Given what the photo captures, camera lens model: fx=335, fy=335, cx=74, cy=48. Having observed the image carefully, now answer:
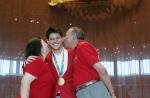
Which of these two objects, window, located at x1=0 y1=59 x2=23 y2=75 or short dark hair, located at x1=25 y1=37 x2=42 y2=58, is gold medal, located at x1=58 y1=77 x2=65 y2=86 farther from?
window, located at x1=0 y1=59 x2=23 y2=75

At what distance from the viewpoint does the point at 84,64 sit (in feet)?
13.2

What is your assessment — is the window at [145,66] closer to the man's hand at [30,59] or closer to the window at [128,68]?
the window at [128,68]

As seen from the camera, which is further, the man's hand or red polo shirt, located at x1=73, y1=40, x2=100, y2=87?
red polo shirt, located at x1=73, y1=40, x2=100, y2=87

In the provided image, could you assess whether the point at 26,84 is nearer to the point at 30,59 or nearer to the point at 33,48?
the point at 30,59

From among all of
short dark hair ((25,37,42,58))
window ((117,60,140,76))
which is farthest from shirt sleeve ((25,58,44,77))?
window ((117,60,140,76))

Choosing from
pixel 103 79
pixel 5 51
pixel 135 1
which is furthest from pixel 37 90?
pixel 135 1

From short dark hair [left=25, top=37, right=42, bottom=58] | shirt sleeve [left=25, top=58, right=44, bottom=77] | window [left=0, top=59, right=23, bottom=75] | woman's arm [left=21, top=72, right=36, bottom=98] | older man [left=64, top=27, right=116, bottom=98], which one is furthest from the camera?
window [left=0, top=59, right=23, bottom=75]

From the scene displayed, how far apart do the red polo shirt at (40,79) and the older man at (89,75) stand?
0.38 meters

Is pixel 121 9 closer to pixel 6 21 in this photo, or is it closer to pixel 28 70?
pixel 6 21

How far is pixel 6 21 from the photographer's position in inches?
333

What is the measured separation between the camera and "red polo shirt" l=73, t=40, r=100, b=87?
3971 mm

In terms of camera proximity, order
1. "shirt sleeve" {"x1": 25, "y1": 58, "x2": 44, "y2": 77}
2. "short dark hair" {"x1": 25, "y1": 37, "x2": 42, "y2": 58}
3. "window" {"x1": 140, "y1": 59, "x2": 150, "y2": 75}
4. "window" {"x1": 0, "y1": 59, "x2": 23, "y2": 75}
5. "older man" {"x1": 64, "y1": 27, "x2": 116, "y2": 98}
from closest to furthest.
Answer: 1. "shirt sleeve" {"x1": 25, "y1": 58, "x2": 44, "y2": 77}
2. "short dark hair" {"x1": 25, "y1": 37, "x2": 42, "y2": 58}
3. "older man" {"x1": 64, "y1": 27, "x2": 116, "y2": 98}
4. "window" {"x1": 140, "y1": 59, "x2": 150, "y2": 75}
5. "window" {"x1": 0, "y1": 59, "x2": 23, "y2": 75}

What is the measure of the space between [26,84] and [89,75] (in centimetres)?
81

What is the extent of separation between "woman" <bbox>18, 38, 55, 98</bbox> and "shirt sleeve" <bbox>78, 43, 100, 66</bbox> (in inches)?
17.6
